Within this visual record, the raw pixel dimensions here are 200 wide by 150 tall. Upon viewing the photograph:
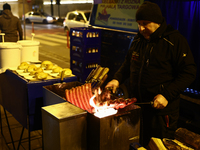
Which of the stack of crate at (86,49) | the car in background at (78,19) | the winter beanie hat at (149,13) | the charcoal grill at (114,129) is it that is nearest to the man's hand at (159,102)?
the charcoal grill at (114,129)

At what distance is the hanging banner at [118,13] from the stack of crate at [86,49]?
0.49 metres

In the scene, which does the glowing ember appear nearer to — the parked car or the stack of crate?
the stack of crate

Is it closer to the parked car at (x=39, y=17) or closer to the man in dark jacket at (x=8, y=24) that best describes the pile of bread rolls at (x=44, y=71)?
the man in dark jacket at (x=8, y=24)

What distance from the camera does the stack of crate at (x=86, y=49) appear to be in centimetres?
695

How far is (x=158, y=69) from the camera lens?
2.67 m

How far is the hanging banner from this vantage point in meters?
6.09

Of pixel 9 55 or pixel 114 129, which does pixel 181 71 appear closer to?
pixel 114 129

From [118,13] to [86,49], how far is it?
130 cm

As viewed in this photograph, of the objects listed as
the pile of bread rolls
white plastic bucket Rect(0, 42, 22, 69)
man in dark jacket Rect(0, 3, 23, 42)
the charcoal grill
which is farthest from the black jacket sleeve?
man in dark jacket Rect(0, 3, 23, 42)

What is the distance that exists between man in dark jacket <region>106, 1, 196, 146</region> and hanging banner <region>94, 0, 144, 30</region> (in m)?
3.30

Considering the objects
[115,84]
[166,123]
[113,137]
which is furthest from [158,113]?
[113,137]

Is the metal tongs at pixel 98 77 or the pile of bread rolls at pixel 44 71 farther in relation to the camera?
the pile of bread rolls at pixel 44 71

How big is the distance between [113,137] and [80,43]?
5.17 m

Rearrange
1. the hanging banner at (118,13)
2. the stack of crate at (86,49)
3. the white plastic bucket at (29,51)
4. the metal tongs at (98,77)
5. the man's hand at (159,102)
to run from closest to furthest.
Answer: the man's hand at (159,102) < the metal tongs at (98,77) < the white plastic bucket at (29,51) < the hanging banner at (118,13) < the stack of crate at (86,49)
